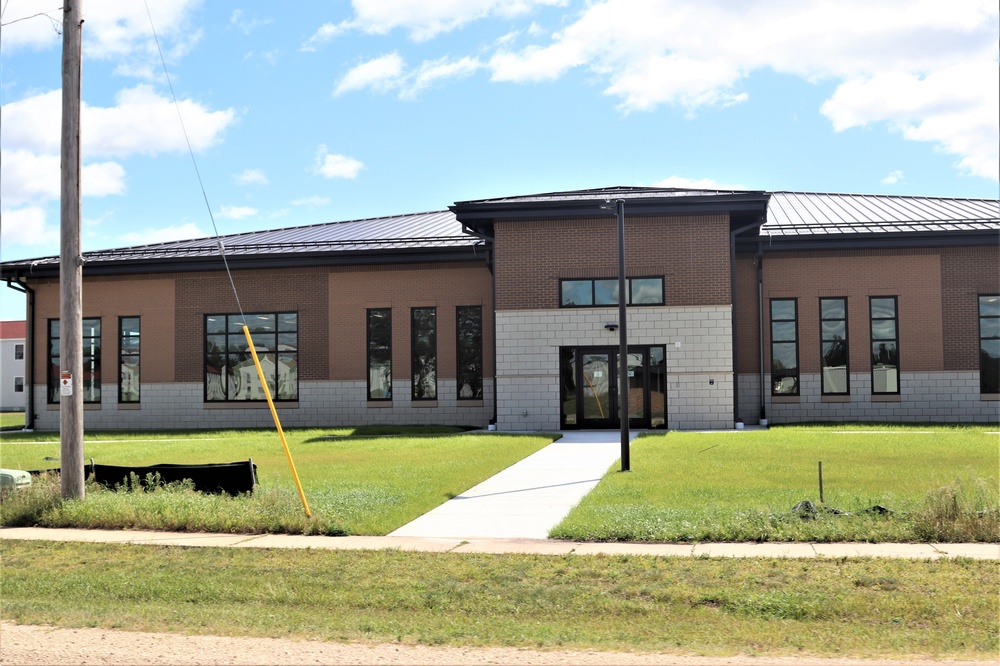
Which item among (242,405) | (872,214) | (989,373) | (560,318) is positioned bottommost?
(242,405)

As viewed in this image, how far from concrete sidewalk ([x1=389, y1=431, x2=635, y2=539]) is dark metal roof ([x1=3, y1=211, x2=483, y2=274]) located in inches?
479

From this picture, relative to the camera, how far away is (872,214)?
31969 millimetres

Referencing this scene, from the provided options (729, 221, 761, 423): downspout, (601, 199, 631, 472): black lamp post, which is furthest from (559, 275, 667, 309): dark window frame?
(601, 199, 631, 472): black lamp post

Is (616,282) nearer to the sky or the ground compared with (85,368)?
nearer to the sky

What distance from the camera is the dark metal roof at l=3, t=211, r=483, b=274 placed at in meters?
30.8

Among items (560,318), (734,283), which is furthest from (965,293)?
(560,318)

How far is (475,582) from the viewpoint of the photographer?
847 cm

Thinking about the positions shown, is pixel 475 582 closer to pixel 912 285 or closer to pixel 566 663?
pixel 566 663

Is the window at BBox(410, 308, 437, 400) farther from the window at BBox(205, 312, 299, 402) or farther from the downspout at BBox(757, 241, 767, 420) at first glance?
the downspout at BBox(757, 241, 767, 420)

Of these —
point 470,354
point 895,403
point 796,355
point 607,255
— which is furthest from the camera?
point 470,354

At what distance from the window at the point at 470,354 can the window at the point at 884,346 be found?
40.1ft

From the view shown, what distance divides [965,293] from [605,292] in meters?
11.3

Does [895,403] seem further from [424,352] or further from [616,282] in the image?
[424,352]

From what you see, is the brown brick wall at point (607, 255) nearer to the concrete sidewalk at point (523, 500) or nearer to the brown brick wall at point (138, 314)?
the concrete sidewalk at point (523, 500)
